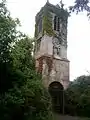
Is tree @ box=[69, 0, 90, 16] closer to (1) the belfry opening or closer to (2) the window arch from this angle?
(1) the belfry opening

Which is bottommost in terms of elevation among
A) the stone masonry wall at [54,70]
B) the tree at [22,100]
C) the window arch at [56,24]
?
the tree at [22,100]

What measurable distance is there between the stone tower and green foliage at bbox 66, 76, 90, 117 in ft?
5.49

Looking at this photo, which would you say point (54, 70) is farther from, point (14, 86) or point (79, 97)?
point (14, 86)

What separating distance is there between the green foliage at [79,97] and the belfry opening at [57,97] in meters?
0.68

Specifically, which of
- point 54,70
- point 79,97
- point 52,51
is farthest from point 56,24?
point 79,97

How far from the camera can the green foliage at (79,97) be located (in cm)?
1923

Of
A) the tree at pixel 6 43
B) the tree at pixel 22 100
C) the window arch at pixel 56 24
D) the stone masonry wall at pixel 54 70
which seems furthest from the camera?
the window arch at pixel 56 24

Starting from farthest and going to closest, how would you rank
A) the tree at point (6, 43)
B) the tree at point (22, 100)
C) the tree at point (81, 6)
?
the tree at point (6, 43), the tree at point (22, 100), the tree at point (81, 6)

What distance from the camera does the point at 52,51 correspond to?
79.9 ft

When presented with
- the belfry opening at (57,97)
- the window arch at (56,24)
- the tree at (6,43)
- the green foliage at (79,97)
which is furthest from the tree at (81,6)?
the window arch at (56,24)

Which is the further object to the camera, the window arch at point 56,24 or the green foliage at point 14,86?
the window arch at point 56,24

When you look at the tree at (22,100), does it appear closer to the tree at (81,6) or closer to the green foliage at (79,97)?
the tree at (81,6)

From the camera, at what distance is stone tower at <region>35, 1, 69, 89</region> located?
76.8 ft

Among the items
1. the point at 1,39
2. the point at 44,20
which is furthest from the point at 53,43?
the point at 1,39
